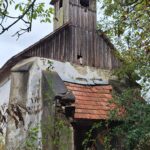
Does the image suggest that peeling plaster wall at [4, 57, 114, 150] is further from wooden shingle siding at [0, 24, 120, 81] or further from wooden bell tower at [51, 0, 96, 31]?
wooden bell tower at [51, 0, 96, 31]

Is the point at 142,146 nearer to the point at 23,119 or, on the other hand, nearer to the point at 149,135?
the point at 149,135

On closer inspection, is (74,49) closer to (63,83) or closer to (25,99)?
(63,83)

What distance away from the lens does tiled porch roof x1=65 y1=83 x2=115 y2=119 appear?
1434 centimetres

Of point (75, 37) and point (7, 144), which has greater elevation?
point (75, 37)

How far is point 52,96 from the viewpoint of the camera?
44.0 ft

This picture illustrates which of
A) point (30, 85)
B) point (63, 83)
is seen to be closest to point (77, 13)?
point (63, 83)

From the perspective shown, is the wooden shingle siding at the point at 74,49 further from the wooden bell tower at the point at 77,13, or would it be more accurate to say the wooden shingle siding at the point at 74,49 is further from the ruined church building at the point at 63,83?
the wooden bell tower at the point at 77,13

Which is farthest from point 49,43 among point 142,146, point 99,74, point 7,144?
point 142,146

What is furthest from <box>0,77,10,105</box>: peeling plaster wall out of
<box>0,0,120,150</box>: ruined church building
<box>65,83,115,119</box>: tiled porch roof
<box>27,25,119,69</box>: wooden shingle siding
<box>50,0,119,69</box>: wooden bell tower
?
<box>65,83,115,119</box>: tiled porch roof

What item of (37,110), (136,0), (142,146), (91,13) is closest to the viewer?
(136,0)

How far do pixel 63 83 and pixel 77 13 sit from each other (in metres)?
4.02

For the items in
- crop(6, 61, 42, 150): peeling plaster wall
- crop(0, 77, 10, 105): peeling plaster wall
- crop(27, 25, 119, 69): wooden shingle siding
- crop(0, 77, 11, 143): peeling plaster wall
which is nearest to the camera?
crop(6, 61, 42, 150): peeling plaster wall

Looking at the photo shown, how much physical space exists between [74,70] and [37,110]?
9.20 ft

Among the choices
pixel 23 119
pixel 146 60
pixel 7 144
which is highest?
pixel 146 60
